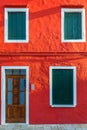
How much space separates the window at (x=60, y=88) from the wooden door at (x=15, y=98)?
1.35 metres

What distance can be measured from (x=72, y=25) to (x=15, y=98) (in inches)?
170

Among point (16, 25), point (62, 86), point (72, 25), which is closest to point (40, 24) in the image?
point (16, 25)

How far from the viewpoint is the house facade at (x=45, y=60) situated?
16984 millimetres

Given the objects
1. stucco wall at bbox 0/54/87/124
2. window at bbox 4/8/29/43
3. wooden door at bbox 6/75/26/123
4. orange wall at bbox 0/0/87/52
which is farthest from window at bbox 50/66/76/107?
window at bbox 4/8/29/43

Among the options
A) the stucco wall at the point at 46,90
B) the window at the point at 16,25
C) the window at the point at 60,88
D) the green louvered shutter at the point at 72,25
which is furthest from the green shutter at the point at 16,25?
the window at the point at 60,88

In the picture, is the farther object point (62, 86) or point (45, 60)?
point (62, 86)

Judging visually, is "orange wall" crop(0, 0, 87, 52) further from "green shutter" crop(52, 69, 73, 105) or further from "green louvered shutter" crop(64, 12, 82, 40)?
"green shutter" crop(52, 69, 73, 105)

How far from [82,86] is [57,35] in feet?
8.61

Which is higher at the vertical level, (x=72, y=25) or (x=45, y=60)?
(x=72, y=25)

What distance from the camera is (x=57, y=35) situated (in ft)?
56.1

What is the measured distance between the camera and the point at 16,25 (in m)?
17.2

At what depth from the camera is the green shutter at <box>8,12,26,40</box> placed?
674 inches

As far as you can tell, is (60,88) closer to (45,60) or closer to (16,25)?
(45,60)

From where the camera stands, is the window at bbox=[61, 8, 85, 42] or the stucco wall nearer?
the stucco wall
